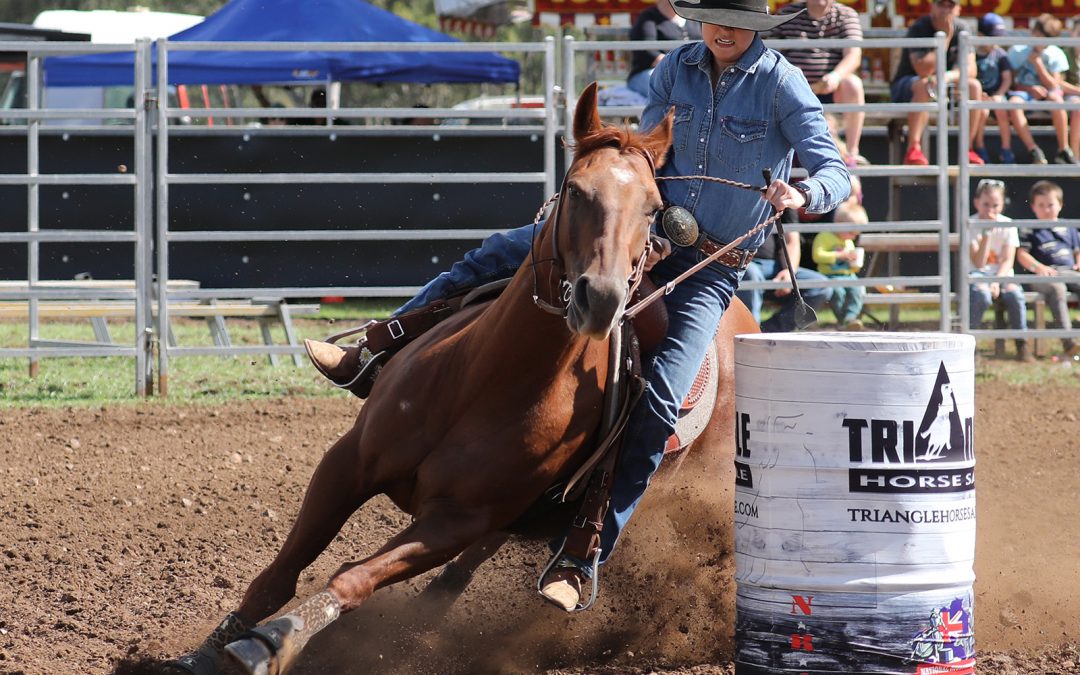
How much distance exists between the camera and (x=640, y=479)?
13.7 ft

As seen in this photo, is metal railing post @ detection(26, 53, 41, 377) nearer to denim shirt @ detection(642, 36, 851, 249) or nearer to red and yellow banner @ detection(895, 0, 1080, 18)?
denim shirt @ detection(642, 36, 851, 249)

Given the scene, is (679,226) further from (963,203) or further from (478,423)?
(963,203)

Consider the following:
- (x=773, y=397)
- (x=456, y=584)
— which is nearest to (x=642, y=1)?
(x=456, y=584)

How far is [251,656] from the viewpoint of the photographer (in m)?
3.50

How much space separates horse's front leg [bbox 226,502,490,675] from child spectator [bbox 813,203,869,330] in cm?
684

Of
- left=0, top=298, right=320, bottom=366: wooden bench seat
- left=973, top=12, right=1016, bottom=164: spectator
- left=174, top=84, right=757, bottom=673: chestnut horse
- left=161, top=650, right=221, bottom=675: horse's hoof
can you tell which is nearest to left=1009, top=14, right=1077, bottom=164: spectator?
left=973, top=12, right=1016, bottom=164: spectator

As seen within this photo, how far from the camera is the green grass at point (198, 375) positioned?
9.03 m

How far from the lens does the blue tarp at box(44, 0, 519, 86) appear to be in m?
15.1

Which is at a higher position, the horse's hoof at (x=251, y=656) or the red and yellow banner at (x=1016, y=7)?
the red and yellow banner at (x=1016, y=7)

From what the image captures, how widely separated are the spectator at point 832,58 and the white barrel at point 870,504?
668 centimetres

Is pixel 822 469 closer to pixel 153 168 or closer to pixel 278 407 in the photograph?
pixel 278 407

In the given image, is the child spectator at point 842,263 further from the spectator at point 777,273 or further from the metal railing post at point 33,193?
the metal railing post at point 33,193

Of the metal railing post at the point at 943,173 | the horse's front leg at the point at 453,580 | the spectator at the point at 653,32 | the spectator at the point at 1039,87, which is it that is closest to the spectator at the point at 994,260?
the metal railing post at the point at 943,173

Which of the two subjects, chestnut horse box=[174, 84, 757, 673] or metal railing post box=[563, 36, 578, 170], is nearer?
chestnut horse box=[174, 84, 757, 673]
